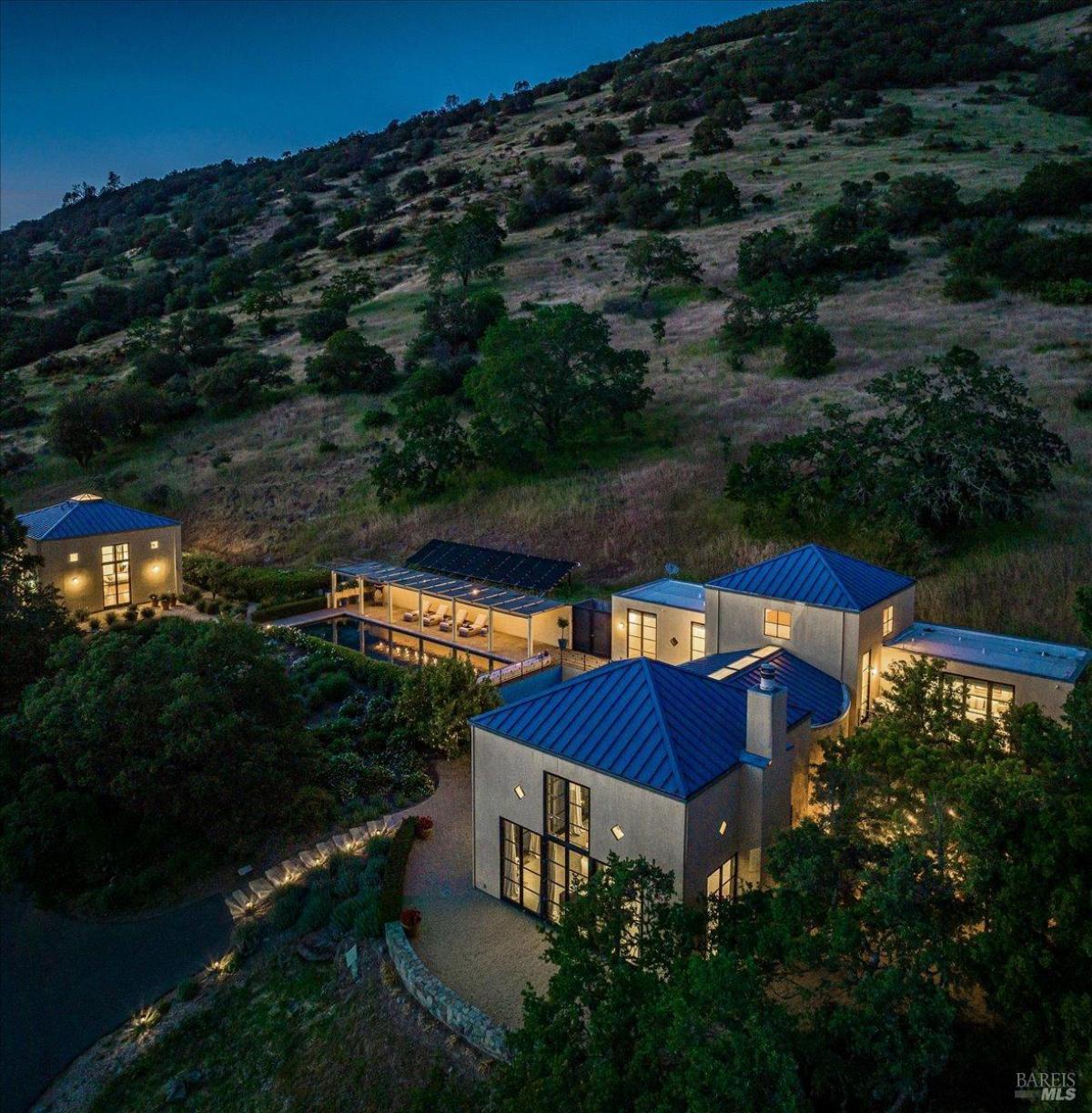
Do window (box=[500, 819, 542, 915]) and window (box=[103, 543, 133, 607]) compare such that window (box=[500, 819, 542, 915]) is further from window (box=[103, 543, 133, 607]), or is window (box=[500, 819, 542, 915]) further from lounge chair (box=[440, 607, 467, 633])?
window (box=[103, 543, 133, 607])

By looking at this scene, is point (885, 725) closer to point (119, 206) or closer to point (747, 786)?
point (747, 786)

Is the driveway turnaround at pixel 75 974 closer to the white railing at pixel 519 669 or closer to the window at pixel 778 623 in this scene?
the white railing at pixel 519 669

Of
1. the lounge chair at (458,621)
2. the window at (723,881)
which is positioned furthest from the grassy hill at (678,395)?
the window at (723,881)

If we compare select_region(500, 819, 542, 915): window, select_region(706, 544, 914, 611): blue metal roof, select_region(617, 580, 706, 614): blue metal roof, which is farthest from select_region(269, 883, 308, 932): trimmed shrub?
select_region(617, 580, 706, 614): blue metal roof

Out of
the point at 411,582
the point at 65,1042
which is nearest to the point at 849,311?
the point at 411,582

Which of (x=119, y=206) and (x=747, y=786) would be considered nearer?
(x=747, y=786)

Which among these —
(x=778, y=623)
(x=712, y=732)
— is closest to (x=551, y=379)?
(x=778, y=623)
